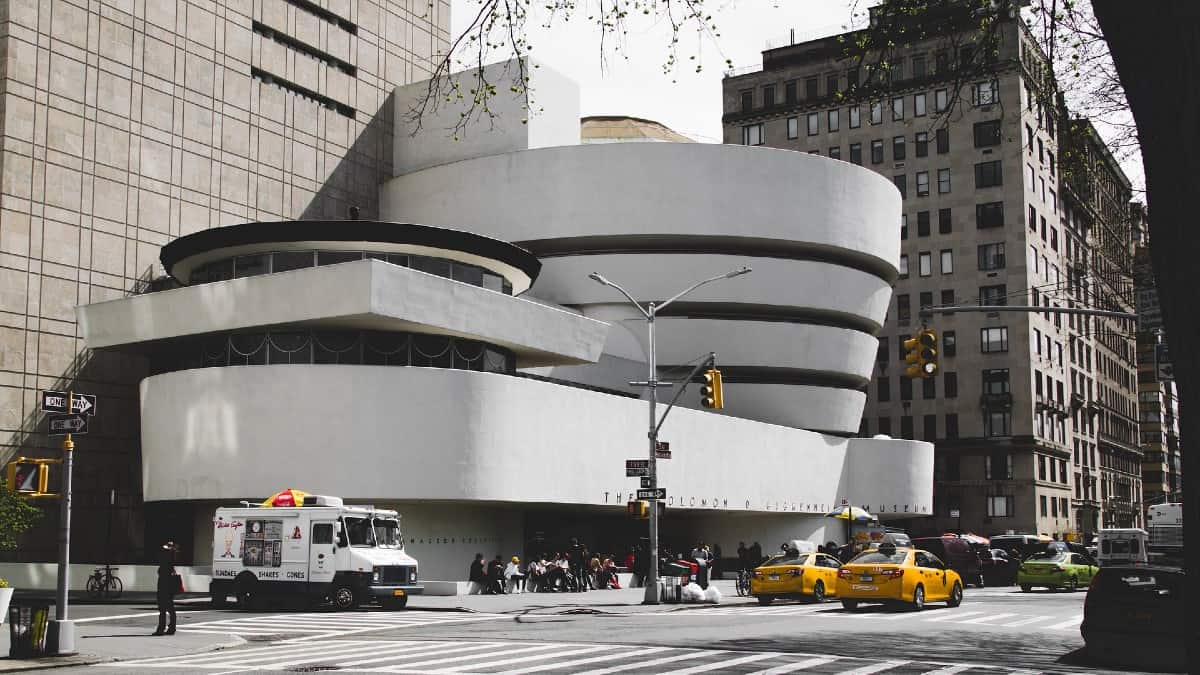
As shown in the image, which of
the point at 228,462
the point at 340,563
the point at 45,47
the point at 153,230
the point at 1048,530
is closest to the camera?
the point at 340,563

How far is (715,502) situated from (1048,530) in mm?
47031

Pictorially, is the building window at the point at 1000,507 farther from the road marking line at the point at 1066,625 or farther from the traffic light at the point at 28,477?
the traffic light at the point at 28,477

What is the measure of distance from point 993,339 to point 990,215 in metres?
9.79

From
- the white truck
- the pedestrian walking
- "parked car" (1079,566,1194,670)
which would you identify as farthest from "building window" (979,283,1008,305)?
"parked car" (1079,566,1194,670)

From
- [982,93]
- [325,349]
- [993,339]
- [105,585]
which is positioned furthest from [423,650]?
[993,339]

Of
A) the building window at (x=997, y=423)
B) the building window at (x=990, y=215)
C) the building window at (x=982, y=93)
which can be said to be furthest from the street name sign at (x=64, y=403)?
the building window at (x=990, y=215)

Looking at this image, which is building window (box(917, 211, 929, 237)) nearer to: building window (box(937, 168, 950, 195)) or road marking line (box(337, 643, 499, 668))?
building window (box(937, 168, 950, 195))

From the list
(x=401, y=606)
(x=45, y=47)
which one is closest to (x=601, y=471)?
(x=401, y=606)

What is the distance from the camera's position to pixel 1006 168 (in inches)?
3839

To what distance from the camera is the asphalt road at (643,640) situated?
1723 cm

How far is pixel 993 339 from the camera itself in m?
97.5

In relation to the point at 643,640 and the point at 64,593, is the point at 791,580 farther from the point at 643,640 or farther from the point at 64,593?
the point at 64,593

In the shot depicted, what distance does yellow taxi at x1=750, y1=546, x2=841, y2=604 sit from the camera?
113ft

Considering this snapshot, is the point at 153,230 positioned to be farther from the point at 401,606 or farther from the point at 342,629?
the point at 342,629
